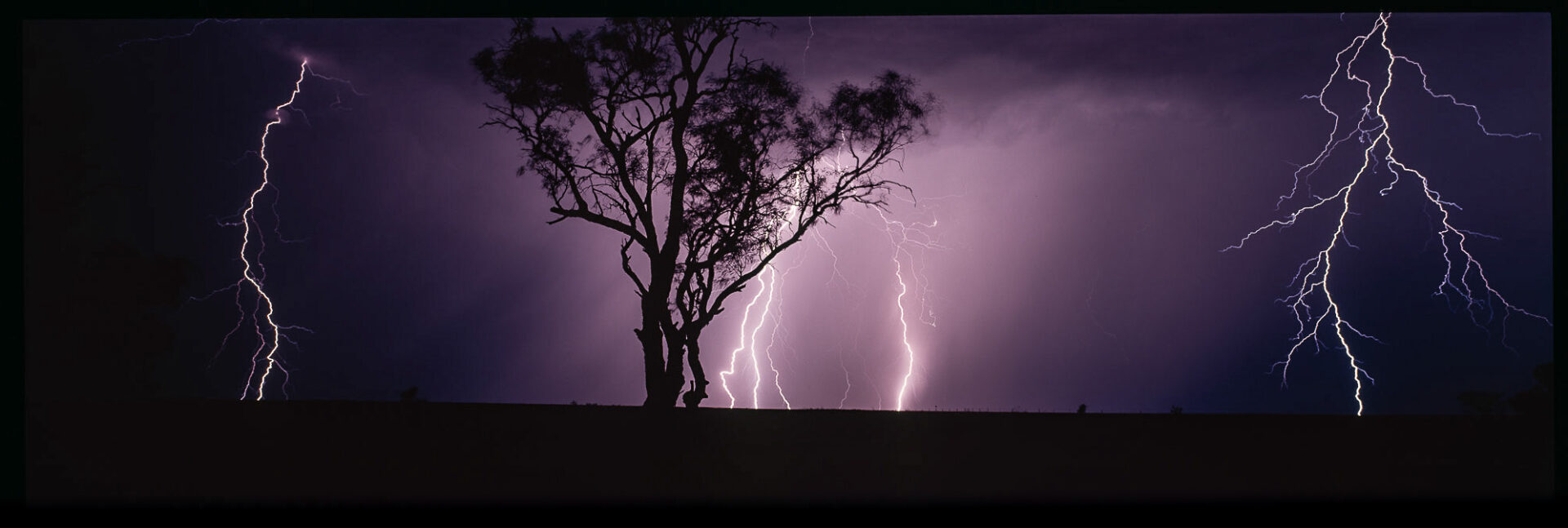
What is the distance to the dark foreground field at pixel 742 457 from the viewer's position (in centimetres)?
351

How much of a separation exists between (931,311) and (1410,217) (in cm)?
357

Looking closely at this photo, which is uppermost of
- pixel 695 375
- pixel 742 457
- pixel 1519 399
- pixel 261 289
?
pixel 261 289

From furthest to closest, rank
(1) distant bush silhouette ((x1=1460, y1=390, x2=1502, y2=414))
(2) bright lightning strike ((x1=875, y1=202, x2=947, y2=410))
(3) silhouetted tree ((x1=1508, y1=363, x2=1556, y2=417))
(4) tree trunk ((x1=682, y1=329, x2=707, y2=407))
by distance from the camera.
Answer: (4) tree trunk ((x1=682, y1=329, x2=707, y2=407)), (2) bright lightning strike ((x1=875, y1=202, x2=947, y2=410)), (1) distant bush silhouette ((x1=1460, y1=390, x2=1502, y2=414)), (3) silhouetted tree ((x1=1508, y1=363, x2=1556, y2=417))

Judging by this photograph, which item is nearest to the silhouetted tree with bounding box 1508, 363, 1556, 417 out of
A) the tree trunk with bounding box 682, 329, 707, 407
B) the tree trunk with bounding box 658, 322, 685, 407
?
the tree trunk with bounding box 682, 329, 707, 407

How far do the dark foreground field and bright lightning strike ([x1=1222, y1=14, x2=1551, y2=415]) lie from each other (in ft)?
2.60

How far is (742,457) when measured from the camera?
3959 mm

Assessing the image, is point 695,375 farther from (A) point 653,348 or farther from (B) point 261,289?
(B) point 261,289

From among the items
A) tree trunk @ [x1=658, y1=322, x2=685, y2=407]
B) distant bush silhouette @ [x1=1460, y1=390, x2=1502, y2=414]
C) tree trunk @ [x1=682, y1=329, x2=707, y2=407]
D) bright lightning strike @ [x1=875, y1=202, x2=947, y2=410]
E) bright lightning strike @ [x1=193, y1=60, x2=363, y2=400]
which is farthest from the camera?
tree trunk @ [x1=682, y1=329, x2=707, y2=407]

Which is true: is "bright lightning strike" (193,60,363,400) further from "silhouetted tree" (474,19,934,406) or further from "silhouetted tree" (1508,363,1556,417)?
"silhouetted tree" (1508,363,1556,417)

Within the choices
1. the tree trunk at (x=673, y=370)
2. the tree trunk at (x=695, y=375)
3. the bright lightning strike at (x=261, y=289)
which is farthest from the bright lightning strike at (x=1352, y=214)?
the bright lightning strike at (x=261, y=289)

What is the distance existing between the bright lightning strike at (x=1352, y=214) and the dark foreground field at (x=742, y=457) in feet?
2.60

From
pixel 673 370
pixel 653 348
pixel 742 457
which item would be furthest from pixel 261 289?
pixel 742 457

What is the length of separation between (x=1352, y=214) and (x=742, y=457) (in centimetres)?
494

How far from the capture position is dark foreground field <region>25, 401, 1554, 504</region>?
3506 millimetres
